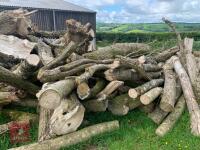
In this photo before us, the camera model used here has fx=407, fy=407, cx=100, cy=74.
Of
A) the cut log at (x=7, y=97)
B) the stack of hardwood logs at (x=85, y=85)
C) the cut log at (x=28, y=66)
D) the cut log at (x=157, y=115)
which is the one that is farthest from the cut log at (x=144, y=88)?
the cut log at (x=7, y=97)

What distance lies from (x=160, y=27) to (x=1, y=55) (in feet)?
116

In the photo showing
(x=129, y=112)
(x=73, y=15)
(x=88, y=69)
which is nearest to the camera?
(x=88, y=69)

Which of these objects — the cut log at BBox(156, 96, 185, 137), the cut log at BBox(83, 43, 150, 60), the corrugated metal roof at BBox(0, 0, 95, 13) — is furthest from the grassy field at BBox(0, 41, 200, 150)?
the corrugated metal roof at BBox(0, 0, 95, 13)

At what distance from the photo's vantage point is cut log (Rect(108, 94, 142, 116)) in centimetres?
774

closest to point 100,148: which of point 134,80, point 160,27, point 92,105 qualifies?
point 92,105

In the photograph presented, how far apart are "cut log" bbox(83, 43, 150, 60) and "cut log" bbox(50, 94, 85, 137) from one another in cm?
187

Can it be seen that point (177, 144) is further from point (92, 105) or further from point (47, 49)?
point (47, 49)

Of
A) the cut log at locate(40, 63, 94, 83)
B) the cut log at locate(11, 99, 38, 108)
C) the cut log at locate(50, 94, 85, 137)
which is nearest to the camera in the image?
the cut log at locate(50, 94, 85, 137)

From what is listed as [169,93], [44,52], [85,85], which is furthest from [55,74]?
[169,93]

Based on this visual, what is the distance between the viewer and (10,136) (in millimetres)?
→ 7211

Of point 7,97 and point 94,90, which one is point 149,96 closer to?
point 94,90

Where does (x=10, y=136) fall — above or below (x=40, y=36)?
below

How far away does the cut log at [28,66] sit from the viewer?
7.35 m

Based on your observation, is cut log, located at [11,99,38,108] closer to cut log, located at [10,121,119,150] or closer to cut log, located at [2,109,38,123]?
cut log, located at [2,109,38,123]
